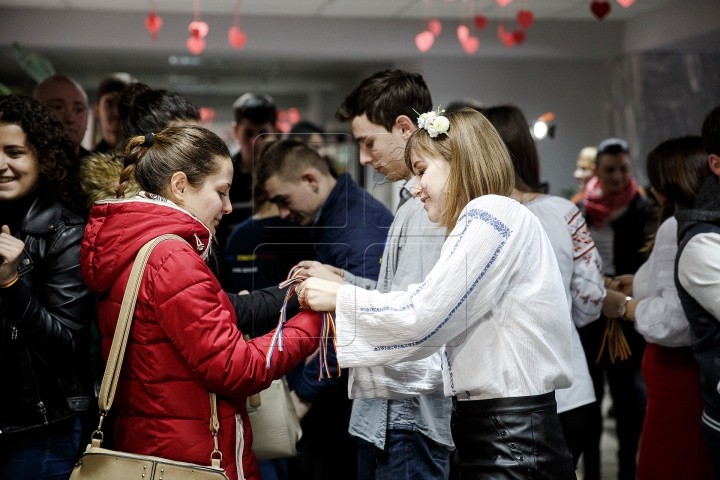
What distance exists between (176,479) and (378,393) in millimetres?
532

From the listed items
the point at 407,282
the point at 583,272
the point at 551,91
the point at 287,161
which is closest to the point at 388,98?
the point at 287,161

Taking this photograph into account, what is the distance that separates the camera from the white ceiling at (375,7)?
597 centimetres

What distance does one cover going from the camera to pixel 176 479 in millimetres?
1462

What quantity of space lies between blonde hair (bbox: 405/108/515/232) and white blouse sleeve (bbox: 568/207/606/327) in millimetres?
796

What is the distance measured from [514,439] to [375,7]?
17.5ft

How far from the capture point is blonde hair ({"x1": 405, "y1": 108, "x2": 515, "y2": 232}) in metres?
1.55

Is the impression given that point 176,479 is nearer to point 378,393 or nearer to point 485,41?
point 378,393

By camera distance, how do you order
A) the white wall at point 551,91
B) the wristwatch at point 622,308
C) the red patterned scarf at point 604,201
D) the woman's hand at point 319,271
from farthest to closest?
the white wall at point 551,91
the red patterned scarf at point 604,201
the wristwatch at point 622,308
the woman's hand at point 319,271

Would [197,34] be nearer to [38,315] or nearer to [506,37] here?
[506,37]

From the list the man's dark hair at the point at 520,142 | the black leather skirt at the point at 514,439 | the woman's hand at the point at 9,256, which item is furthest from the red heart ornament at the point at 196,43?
the black leather skirt at the point at 514,439

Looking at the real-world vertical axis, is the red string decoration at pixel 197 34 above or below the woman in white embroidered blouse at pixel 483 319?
above

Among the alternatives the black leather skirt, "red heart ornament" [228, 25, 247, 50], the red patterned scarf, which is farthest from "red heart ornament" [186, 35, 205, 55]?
the black leather skirt

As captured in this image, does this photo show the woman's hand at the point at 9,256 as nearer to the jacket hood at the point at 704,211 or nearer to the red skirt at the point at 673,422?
the jacket hood at the point at 704,211

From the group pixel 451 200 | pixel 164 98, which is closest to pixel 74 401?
pixel 164 98
